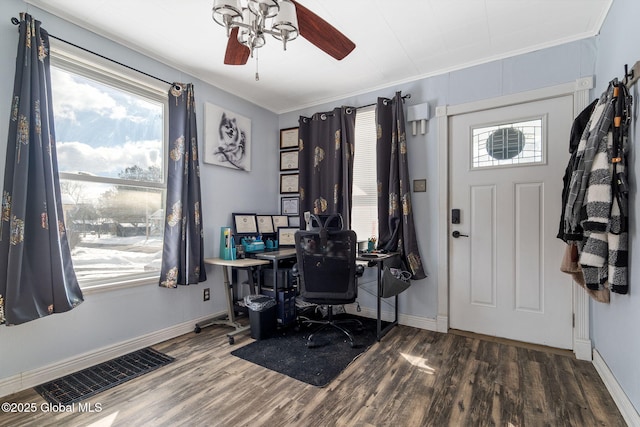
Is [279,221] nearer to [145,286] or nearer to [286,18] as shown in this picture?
[145,286]

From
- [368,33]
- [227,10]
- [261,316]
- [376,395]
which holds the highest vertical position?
[368,33]

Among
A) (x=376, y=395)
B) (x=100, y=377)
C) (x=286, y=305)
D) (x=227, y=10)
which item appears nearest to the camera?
(x=227, y=10)

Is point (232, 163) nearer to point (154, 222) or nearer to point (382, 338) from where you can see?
point (154, 222)

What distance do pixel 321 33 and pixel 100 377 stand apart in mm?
2639

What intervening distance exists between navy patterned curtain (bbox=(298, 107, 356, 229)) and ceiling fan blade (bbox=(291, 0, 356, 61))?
152 centimetres

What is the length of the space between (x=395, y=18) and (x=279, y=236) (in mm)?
2446

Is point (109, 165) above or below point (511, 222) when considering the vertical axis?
above

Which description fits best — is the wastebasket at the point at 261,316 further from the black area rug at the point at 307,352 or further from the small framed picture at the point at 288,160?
the small framed picture at the point at 288,160

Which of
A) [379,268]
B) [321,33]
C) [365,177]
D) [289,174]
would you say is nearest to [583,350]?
[379,268]

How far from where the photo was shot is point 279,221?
383 centimetres

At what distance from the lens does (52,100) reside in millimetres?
2059

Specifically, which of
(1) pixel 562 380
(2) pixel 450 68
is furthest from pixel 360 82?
(1) pixel 562 380

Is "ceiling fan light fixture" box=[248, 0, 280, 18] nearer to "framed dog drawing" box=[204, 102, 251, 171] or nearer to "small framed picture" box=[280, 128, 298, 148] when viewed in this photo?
"framed dog drawing" box=[204, 102, 251, 171]

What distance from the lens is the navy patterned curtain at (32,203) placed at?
181 centimetres
